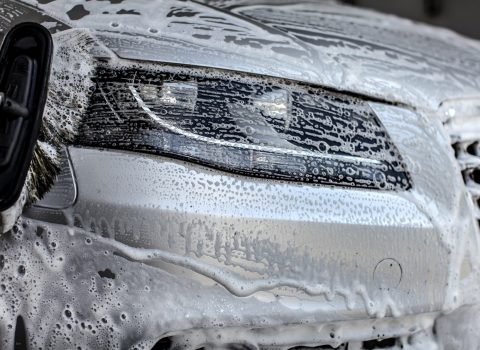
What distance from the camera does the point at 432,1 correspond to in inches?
194

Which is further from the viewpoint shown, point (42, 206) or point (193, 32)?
point (193, 32)

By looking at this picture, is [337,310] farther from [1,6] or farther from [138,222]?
[1,6]

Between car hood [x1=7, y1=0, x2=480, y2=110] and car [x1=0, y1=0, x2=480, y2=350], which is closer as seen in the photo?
car [x1=0, y1=0, x2=480, y2=350]

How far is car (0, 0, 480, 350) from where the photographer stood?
54.6 inches

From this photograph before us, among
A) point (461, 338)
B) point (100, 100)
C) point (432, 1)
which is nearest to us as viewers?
point (100, 100)

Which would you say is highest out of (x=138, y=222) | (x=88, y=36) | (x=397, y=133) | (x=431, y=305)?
(x=88, y=36)

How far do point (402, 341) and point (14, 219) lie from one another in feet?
3.31

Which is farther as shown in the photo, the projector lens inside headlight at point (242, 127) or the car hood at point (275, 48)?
the car hood at point (275, 48)

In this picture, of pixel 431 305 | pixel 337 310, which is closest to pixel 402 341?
pixel 431 305

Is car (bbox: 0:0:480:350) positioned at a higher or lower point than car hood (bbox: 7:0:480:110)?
lower

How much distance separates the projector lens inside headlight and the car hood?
2.1 inches

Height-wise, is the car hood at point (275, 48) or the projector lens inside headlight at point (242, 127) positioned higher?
the car hood at point (275, 48)

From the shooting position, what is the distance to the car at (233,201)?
1.39 m

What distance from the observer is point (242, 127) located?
150 centimetres
